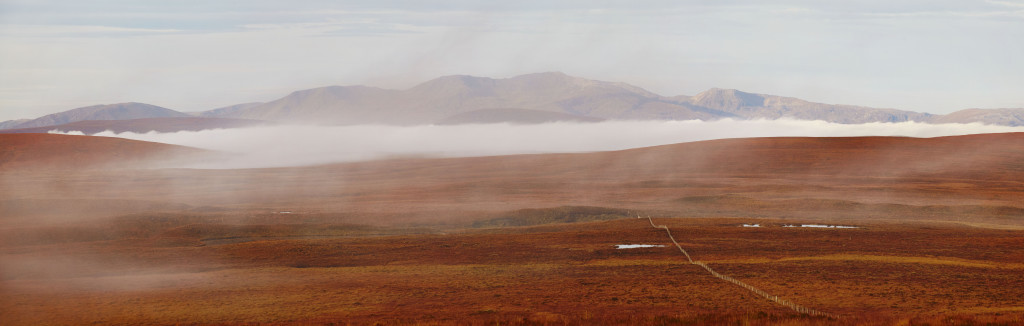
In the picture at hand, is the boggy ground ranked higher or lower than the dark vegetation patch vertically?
higher

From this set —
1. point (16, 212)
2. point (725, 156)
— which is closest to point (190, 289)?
point (16, 212)

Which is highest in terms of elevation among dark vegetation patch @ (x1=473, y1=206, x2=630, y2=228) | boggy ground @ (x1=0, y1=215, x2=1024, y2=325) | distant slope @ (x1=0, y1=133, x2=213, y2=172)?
distant slope @ (x1=0, y1=133, x2=213, y2=172)

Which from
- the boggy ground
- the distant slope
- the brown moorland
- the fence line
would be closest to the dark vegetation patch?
the brown moorland

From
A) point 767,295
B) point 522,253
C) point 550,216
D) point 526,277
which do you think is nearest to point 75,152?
point 550,216

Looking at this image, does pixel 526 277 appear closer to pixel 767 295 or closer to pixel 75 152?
pixel 767 295

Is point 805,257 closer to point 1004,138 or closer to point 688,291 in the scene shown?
point 688,291

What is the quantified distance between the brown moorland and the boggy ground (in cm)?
16

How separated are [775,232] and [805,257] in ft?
36.2

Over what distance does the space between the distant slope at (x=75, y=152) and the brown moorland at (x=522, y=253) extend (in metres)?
47.2

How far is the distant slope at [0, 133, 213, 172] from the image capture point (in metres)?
149

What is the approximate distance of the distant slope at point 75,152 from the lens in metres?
149

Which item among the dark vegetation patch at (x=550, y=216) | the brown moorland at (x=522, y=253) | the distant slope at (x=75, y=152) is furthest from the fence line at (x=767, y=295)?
the distant slope at (x=75, y=152)

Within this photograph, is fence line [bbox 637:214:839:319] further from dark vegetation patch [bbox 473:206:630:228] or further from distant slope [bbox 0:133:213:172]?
distant slope [bbox 0:133:213:172]

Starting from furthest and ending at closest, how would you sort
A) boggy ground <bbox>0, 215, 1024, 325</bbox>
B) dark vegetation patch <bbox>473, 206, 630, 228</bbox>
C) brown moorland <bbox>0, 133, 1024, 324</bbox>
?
dark vegetation patch <bbox>473, 206, 630, 228</bbox> → brown moorland <bbox>0, 133, 1024, 324</bbox> → boggy ground <bbox>0, 215, 1024, 325</bbox>
